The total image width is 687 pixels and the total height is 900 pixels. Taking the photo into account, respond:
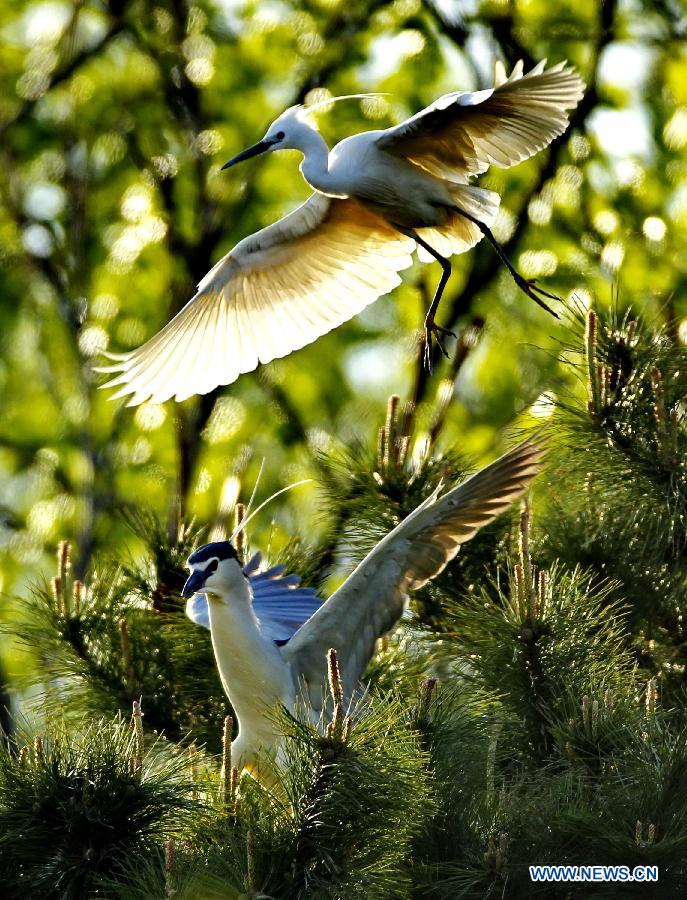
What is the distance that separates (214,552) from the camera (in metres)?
2.98

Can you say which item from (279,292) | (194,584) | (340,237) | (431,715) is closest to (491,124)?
(340,237)

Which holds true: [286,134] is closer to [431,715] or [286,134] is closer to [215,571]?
[215,571]

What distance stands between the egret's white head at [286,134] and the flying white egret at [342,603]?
3.00ft

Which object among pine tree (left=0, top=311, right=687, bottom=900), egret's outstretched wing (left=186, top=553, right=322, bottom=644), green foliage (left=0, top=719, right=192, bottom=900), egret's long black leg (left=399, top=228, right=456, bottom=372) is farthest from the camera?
egret's outstretched wing (left=186, top=553, right=322, bottom=644)

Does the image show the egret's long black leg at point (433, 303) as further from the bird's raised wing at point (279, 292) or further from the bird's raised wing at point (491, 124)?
the bird's raised wing at point (279, 292)

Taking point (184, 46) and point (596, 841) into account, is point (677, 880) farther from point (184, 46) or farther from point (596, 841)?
point (184, 46)

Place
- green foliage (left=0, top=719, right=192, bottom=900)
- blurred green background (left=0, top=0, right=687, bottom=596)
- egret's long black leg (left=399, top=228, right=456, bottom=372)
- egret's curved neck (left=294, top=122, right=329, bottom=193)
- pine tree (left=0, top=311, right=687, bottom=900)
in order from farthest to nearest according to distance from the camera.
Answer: blurred green background (left=0, top=0, right=687, bottom=596), egret's curved neck (left=294, top=122, right=329, bottom=193), egret's long black leg (left=399, top=228, right=456, bottom=372), green foliage (left=0, top=719, right=192, bottom=900), pine tree (left=0, top=311, right=687, bottom=900)

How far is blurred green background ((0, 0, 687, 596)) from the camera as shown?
6.43 m

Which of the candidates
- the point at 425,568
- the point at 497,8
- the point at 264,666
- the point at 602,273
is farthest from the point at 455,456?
the point at 497,8

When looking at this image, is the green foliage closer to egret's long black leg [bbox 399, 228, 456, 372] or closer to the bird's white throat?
the bird's white throat

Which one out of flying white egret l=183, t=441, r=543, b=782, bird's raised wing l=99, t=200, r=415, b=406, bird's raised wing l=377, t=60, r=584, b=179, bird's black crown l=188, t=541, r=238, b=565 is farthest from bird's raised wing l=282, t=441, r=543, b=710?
bird's raised wing l=99, t=200, r=415, b=406

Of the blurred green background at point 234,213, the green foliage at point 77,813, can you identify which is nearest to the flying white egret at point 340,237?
the green foliage at point 77,813

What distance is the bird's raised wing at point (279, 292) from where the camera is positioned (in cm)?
360

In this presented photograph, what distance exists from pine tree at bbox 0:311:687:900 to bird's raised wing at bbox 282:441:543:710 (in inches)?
2.9
